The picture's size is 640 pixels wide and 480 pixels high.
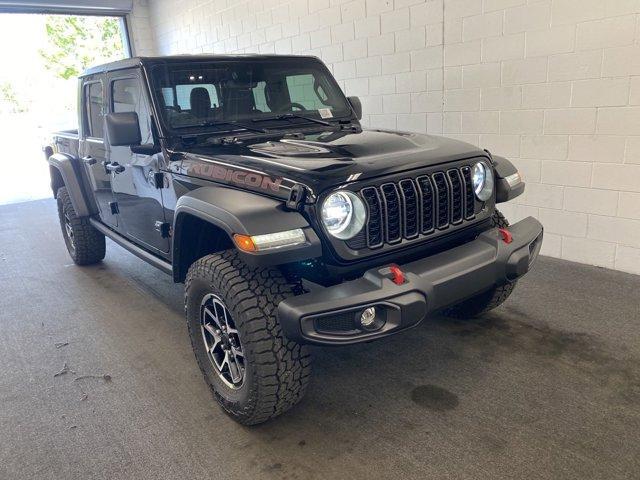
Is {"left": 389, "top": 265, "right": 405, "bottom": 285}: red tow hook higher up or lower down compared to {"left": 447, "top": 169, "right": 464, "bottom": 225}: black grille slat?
lower down

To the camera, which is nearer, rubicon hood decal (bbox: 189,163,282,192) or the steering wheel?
rubicon hood decal (bbox: 189,163,282,192)

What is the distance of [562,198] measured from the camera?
4.11 meters

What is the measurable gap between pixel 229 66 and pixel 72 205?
7.17 ft

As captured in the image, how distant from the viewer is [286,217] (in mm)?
1982

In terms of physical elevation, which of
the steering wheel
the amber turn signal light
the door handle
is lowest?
the amber turn signal light

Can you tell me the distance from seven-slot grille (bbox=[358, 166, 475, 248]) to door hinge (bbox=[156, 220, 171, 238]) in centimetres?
139

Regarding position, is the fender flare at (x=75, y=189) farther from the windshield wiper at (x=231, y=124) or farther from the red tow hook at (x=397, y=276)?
the red tow hook at (x=397, y=276)

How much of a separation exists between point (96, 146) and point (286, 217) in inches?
97.3

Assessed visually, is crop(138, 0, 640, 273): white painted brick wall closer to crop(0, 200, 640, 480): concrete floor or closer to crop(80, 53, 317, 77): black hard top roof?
crop(0, 200, 640, 480): concrete floor

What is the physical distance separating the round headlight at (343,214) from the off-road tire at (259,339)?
33cm

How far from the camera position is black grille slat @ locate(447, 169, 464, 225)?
236 cm

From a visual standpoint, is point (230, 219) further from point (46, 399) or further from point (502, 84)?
point (502, 84)

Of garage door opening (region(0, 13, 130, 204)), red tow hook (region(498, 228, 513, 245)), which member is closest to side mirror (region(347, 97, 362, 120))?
red tow hook (region(498, 228, 513, 245))

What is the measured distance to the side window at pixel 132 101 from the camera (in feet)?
9.45
